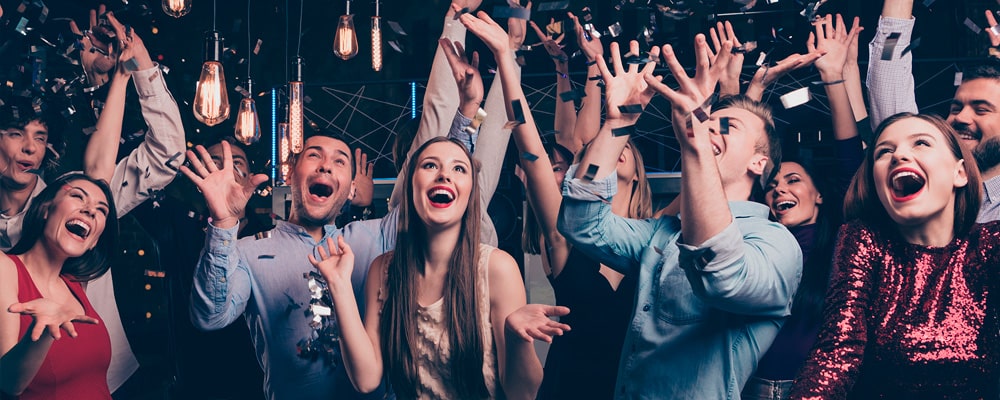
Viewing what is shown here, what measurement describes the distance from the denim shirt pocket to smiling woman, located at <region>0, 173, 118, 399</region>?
168 centimetres

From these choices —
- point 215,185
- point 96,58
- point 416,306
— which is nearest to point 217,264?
point 215,185

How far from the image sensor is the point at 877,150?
211 centimetres

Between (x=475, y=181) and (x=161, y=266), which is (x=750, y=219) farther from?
(x=161, y=266)

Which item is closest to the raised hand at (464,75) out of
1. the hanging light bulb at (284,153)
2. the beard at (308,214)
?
the beard at (308,214)

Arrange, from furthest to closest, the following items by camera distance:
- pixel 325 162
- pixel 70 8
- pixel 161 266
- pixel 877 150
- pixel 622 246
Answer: pixel 70 8 → pixel 161 266 → pixel 325 162 → pixel 622 246 → pixel 877 150

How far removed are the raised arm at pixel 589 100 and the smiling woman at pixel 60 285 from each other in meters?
1.62

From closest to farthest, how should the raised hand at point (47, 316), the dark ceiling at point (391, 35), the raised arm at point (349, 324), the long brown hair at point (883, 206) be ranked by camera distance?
1. the long brown hair at point (883, 206)
2. the raised arm at point (349, 324)
3. the raised hand at point (47, 316)
4. the dark ceiling at point (391, 35)

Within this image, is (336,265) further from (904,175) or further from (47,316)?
(904,175)

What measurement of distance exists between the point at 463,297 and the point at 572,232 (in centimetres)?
45

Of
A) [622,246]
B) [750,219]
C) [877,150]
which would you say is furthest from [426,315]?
[877,150]

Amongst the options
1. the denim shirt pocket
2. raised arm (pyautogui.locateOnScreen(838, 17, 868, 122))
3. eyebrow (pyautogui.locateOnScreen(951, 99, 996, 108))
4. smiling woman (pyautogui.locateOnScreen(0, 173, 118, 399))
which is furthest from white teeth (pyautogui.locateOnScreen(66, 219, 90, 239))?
eyebrow (pyautogui.locateOnScreen(951, 99, 996, 108))

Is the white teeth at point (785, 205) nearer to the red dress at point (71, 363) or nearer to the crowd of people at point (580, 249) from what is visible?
the crowd of people at point (580, 249)

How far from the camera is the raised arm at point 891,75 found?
248 centimetres

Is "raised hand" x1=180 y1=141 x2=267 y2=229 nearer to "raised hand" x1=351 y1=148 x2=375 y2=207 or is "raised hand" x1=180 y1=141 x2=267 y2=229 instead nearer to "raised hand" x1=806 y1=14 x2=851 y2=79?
"raised hand" x1=351 y1=148 x2=375 y2=207
